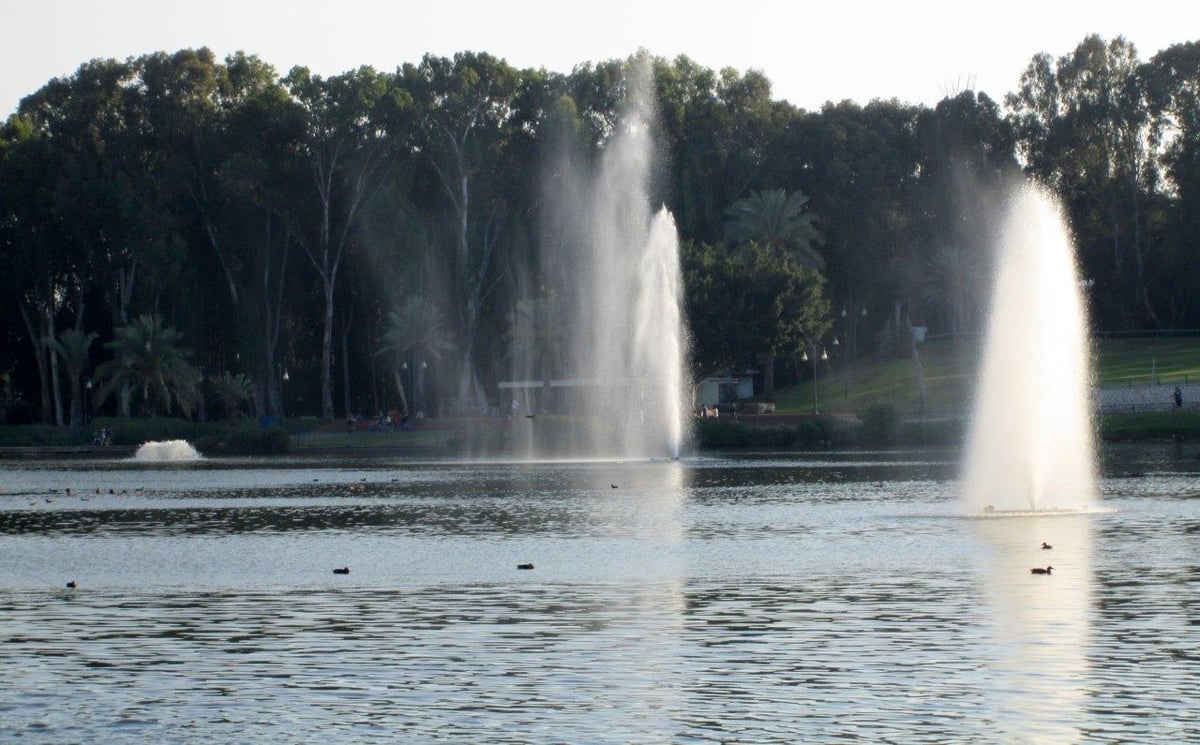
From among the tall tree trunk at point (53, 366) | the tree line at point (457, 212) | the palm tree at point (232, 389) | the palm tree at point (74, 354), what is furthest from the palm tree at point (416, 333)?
the tall tree trunk at point (53, 366)

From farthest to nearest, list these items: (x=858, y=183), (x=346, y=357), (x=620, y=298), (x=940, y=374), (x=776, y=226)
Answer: (x=858, y=183) < (x=346, y=357) < (x=776, y=226) < (x=940, y=374) < (x=620, y=298)

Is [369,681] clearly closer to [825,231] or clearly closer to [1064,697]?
[1064,697]

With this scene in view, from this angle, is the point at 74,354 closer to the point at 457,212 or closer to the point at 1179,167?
the point at 457,212

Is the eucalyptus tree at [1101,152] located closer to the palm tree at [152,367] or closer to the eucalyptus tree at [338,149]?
the eucalyptus tree at [338,149]

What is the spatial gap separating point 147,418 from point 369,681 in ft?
307

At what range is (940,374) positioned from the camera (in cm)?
11562

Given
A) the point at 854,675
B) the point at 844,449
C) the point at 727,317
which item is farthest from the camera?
the point at 727,317

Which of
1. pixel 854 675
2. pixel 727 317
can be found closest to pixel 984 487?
pixel 854 675

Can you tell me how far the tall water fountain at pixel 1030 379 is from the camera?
43.5m

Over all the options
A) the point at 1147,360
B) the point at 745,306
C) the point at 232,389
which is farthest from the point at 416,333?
the point at 1147,360

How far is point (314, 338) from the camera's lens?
5069 inches

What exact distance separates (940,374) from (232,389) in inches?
1760

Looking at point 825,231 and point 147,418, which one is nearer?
point 147,418

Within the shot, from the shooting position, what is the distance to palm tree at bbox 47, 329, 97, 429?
368 feet
